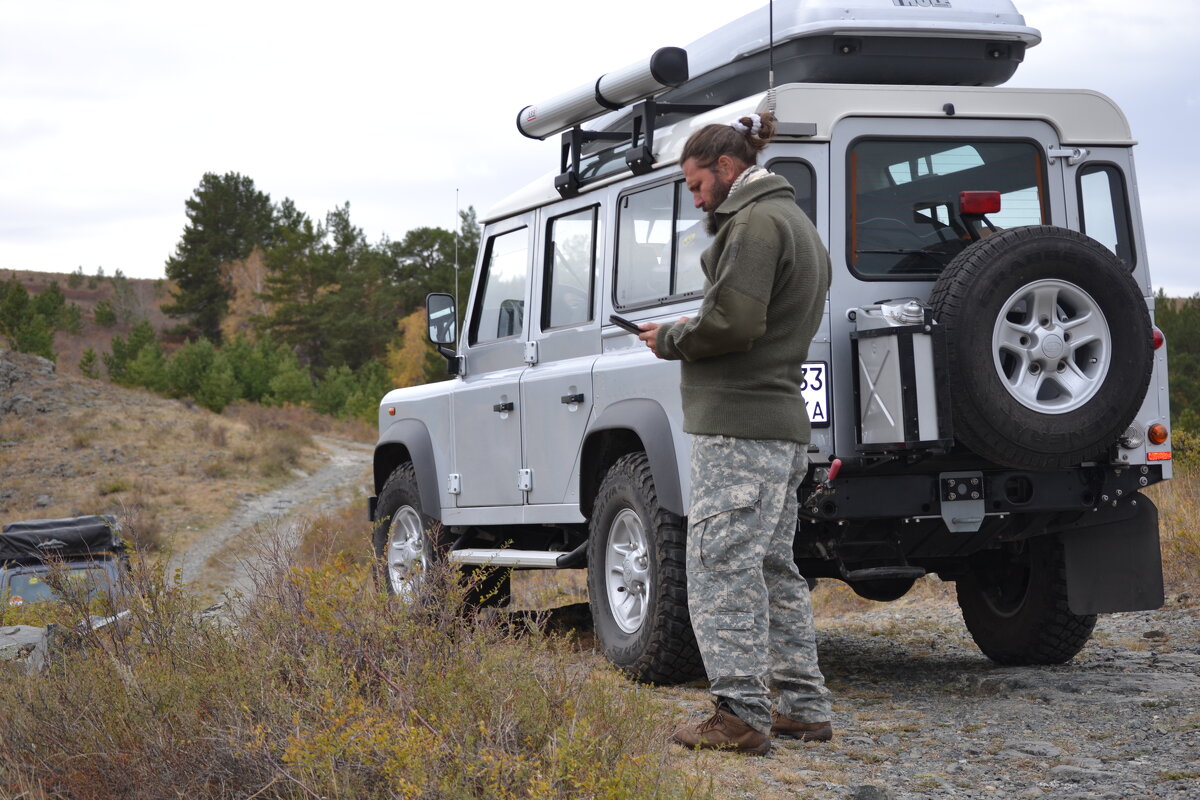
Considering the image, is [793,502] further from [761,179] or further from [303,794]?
[303,794]

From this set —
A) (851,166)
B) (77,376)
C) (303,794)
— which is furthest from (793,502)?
(77,376)

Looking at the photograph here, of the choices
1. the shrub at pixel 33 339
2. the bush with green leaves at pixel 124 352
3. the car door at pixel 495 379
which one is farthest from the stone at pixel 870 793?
the bush with green leaves at pixel 124 352

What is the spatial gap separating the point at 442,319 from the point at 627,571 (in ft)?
8.74

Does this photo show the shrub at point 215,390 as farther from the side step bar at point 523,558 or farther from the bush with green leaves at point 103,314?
the side step bar at point 523,558

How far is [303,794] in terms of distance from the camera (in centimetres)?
350

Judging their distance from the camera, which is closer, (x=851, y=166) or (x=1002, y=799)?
(x=1002, y=799)

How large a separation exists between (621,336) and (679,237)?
65 centimetres

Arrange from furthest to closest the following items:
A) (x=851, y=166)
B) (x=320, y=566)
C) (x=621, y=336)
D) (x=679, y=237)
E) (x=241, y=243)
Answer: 1. (x=241, y=243)
2. (x=621, y=336)
3. (x=679, y=237)
4. (x=851, y=166)
5. (x=320, y=566)

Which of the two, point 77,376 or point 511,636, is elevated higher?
point 77,376

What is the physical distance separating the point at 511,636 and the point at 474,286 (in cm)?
391

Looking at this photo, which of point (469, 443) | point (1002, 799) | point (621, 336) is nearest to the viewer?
point (1002, 799)

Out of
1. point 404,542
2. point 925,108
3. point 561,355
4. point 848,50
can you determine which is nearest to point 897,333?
point 925,108

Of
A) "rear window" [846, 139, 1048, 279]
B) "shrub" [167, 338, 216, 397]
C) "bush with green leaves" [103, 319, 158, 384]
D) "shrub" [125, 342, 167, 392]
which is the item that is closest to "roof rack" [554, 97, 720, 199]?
"rear window" [846, 139, 1048, 279]

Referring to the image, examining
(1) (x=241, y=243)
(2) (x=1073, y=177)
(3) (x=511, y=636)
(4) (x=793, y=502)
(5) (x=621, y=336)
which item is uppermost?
(1) (x=241, y=243)
